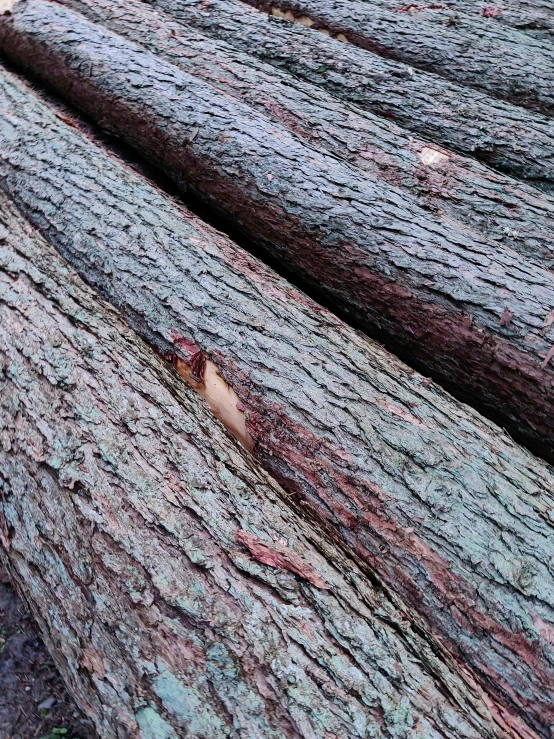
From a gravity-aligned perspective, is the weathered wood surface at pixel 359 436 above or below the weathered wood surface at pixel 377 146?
below

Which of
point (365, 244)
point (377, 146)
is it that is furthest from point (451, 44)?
point (365, 244)

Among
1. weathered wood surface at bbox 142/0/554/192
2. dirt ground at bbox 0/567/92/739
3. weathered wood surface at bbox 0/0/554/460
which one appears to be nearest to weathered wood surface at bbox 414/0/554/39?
weathered wood surface at bbox 142/0/554/192

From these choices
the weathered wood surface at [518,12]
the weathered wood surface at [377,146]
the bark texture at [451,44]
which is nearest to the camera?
the weathered wood surface at [377,146]

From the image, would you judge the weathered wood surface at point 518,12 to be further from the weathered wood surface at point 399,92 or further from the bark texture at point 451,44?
the weathered wood surface at point 399,92

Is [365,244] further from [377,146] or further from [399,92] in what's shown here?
[399,92]

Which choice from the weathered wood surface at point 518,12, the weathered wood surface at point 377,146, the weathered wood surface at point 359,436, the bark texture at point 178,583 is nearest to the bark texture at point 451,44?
the weathered wood surface at point 518,12

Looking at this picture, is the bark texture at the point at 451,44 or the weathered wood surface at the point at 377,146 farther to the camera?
the bark texture at the point at 451,44

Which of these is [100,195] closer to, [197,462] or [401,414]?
[197,462]
